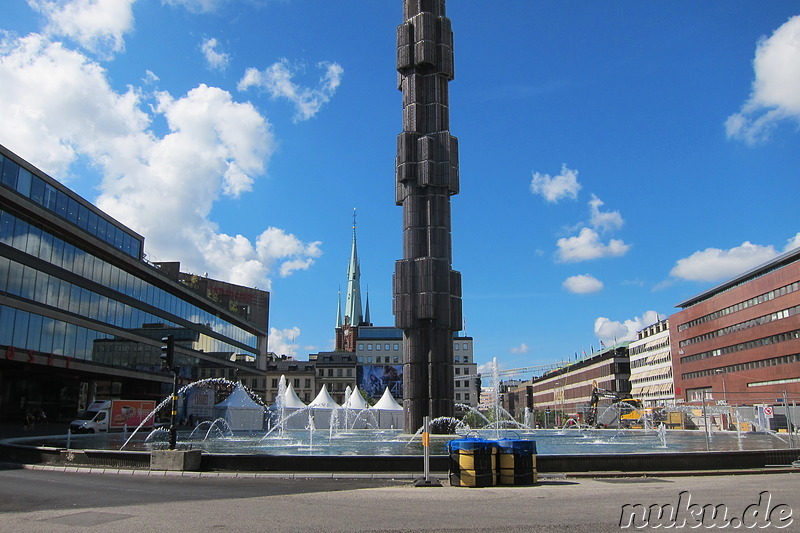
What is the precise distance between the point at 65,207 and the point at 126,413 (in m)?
17.5

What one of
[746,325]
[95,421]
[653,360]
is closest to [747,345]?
[746,325]

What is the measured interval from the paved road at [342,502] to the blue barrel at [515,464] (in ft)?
2.21

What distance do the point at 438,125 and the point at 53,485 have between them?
1486 inches

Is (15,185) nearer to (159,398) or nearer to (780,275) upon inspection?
(159,398)

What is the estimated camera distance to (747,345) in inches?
3012

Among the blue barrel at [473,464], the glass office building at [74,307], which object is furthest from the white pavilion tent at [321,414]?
the blue barrel at [473,464]

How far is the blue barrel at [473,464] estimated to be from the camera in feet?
53.3

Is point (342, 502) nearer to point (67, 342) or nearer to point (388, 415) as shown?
point (67, 342)

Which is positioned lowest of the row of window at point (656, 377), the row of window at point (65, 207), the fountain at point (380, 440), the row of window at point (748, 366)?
the fountain at point (380, 440)

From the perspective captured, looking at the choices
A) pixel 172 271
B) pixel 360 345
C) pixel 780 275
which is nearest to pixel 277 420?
pixel 172 271

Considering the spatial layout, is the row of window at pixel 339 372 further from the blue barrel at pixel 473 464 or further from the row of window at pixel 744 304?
the blue barrel at pixel 473 464

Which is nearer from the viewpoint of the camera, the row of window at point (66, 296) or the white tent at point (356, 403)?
the row of window at point (66, 296)

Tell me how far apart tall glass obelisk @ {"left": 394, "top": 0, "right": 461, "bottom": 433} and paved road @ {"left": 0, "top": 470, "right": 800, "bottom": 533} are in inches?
1113

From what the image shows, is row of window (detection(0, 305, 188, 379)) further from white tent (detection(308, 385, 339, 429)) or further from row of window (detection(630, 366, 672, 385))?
row of window (detection(630, 366, 672, 385))
